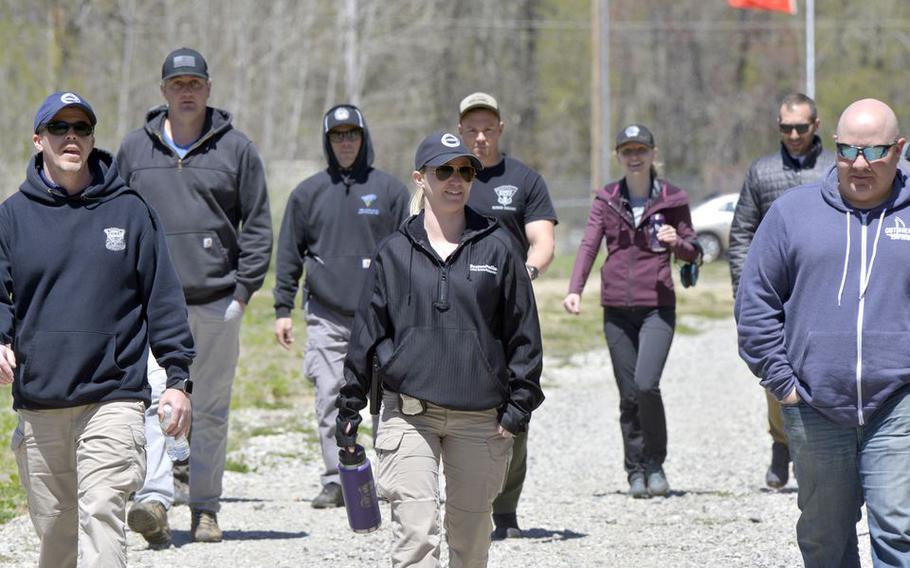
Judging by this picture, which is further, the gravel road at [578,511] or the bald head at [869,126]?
the gravel road at [578,511]

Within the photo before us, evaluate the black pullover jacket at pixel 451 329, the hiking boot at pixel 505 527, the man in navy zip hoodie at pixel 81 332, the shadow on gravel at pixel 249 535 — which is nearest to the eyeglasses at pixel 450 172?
the black pullover jacket at pixel 451 329

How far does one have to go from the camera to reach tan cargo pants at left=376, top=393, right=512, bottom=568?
18.7 feet

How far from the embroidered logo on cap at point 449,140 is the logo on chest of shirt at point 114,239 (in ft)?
4.21

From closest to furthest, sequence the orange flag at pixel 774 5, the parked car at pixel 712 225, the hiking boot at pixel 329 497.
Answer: the hiking boot at pixel 329 497
the parked car at pixel 712 225
the orange flag at pixel 774 5

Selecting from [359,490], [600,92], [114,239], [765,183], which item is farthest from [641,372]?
[600,92]

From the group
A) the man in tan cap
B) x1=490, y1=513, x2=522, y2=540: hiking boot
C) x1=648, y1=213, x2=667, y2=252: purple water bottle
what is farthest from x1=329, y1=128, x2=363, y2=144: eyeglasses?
x1=490, y1=513, x2=522, y2=540: hiking boot

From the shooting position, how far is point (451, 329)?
5.72m

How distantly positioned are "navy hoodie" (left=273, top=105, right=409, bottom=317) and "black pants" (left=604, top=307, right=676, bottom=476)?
164 cm

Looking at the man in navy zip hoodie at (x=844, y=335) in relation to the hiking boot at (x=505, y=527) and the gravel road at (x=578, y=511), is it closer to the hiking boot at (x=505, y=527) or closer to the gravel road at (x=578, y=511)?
the gravel road at (x=578, y=511)

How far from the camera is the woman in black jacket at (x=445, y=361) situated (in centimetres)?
572

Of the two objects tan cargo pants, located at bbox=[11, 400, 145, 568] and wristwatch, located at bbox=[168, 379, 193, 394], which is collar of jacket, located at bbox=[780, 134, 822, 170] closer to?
wristwatch, located at bbox=[168, 379, 193, 394]

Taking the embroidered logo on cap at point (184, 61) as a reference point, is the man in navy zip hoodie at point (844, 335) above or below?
below

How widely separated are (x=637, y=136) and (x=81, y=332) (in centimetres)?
486

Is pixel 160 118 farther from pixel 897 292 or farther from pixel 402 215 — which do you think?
pixel 897 292
